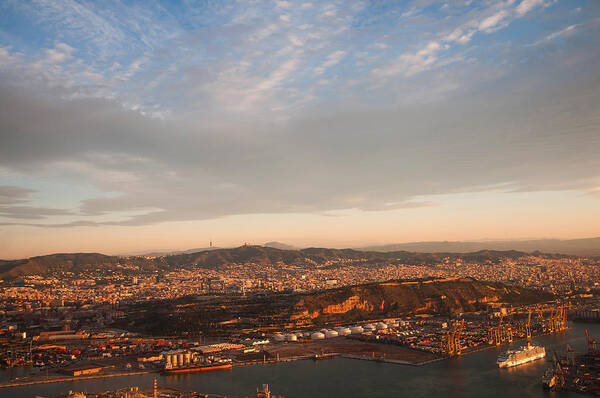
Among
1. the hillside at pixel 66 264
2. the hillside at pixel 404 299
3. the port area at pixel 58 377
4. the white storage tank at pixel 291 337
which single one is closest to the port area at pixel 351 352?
the white storage tank at pixel 291 337

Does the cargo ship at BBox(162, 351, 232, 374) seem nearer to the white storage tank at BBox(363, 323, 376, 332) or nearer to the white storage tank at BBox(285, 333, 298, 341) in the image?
the white storage tank at BBox(285, 333, 298, 341)

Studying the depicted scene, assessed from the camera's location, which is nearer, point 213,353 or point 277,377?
point 277,377

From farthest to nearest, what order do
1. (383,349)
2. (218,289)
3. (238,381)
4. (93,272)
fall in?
(93,272) < (218,289) < (383,349) < (238,381)

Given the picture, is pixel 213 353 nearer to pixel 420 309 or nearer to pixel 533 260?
pixel 420 309

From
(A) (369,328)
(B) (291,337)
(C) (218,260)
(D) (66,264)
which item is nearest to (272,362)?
(B) (291,337)

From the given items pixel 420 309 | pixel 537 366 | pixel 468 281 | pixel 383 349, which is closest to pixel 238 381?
pixel 383 349

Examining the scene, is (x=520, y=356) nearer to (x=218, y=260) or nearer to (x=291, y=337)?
(x=291, y=337)
